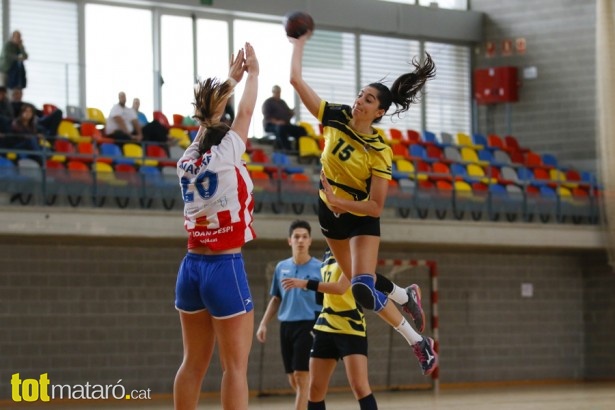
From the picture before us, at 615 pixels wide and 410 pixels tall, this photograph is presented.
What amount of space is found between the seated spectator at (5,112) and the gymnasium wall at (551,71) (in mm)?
10655

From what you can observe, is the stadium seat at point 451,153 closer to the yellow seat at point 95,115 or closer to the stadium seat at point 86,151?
the yellow seat at point 95,115

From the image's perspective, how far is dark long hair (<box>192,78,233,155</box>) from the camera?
18.0 feet

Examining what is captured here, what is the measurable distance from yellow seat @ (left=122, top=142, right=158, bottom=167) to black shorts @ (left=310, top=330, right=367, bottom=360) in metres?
7.13

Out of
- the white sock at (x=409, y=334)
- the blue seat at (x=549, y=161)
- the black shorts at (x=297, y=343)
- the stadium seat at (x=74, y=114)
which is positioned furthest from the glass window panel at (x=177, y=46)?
the white sock at (x=409, y=334)

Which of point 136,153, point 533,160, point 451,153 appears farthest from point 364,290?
point 533,160

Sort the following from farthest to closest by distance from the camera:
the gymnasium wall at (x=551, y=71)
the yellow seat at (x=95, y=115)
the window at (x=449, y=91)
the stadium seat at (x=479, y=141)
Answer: the window at (x=449, y=91), the gymnasium wall at (x=551, y=71), the stadium seat at (x=479, y=141), the yellow seat at (x=95, y=115)

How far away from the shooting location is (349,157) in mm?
6871

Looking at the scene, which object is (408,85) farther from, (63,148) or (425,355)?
(63,148)

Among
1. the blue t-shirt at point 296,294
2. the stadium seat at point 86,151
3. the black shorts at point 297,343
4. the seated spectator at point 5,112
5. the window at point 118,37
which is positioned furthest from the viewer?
the window at point 118,37

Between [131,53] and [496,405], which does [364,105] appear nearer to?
[496,405]

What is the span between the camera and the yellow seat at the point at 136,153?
14625mm

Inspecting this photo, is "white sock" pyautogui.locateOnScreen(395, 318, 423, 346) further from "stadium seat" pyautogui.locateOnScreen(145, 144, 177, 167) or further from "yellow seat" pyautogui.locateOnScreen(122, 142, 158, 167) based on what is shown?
"stadium seat" pyautogui.locateOnScreen(145, 144, 177, 167)

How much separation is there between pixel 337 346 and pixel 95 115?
8.46 metres

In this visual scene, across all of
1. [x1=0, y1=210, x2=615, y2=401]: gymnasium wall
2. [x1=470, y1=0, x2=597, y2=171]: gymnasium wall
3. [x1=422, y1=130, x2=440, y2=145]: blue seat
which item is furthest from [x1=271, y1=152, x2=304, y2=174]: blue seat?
[x1=470, y1=0, x2=597, y2=171]: gymnasium wall
